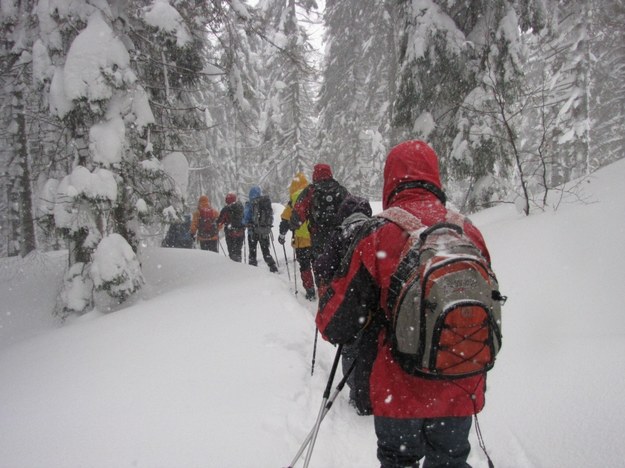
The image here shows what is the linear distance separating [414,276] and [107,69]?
573 cm

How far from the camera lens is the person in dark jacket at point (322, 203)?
581 cm

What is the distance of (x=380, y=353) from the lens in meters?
2.05

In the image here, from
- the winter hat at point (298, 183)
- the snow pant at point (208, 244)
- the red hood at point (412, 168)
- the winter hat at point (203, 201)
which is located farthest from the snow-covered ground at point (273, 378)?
the snow pant at point (208, 244)

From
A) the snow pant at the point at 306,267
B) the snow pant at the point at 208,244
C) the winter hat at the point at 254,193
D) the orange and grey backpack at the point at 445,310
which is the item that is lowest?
the snow pant at the point at 208,244

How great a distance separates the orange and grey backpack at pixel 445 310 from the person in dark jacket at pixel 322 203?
12.9ft

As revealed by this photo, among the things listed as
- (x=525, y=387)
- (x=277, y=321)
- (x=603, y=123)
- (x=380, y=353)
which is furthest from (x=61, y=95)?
(x=603, y=123)

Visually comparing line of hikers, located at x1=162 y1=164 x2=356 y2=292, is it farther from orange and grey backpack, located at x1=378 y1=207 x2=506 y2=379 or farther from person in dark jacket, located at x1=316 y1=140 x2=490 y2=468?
orange and grey backpack, located at x1=378 y1=207 x2=506 y2=379

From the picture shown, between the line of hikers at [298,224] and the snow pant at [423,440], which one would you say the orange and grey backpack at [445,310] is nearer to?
the snow pant at [423,440]

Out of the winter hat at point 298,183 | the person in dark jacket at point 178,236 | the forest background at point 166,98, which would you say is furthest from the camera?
the person in dark jacket at point 178,236

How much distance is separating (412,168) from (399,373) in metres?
1.10

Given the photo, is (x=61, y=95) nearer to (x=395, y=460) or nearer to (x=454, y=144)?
(x=395, y=460)

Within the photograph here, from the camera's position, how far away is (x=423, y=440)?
2086mm

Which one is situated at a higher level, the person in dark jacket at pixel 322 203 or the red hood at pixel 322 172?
the red hood at pixel 322 172

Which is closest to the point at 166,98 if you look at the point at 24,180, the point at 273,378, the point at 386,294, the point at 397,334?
the point at 273,378
